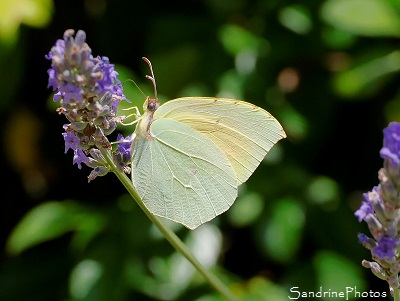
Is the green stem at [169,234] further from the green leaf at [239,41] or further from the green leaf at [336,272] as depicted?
the green leaf at [239,41]

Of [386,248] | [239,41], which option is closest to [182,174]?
[386,248]

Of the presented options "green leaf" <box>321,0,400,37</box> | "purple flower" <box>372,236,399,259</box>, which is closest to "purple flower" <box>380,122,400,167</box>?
"purple flower" <box>372,236,399,259</box>

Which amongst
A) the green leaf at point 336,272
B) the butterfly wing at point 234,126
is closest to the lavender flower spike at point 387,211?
the butterfly wing at point 234,126

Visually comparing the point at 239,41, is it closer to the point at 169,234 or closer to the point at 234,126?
the point at 234,126

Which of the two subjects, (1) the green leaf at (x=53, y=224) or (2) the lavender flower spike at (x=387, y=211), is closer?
(2) the lavender flower spike at (x=387, y=211)

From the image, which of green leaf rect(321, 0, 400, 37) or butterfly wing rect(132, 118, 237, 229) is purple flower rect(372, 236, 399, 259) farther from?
green leaf rect(321, 0, 400, 37)

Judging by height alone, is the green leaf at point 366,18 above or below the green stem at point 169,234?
above
